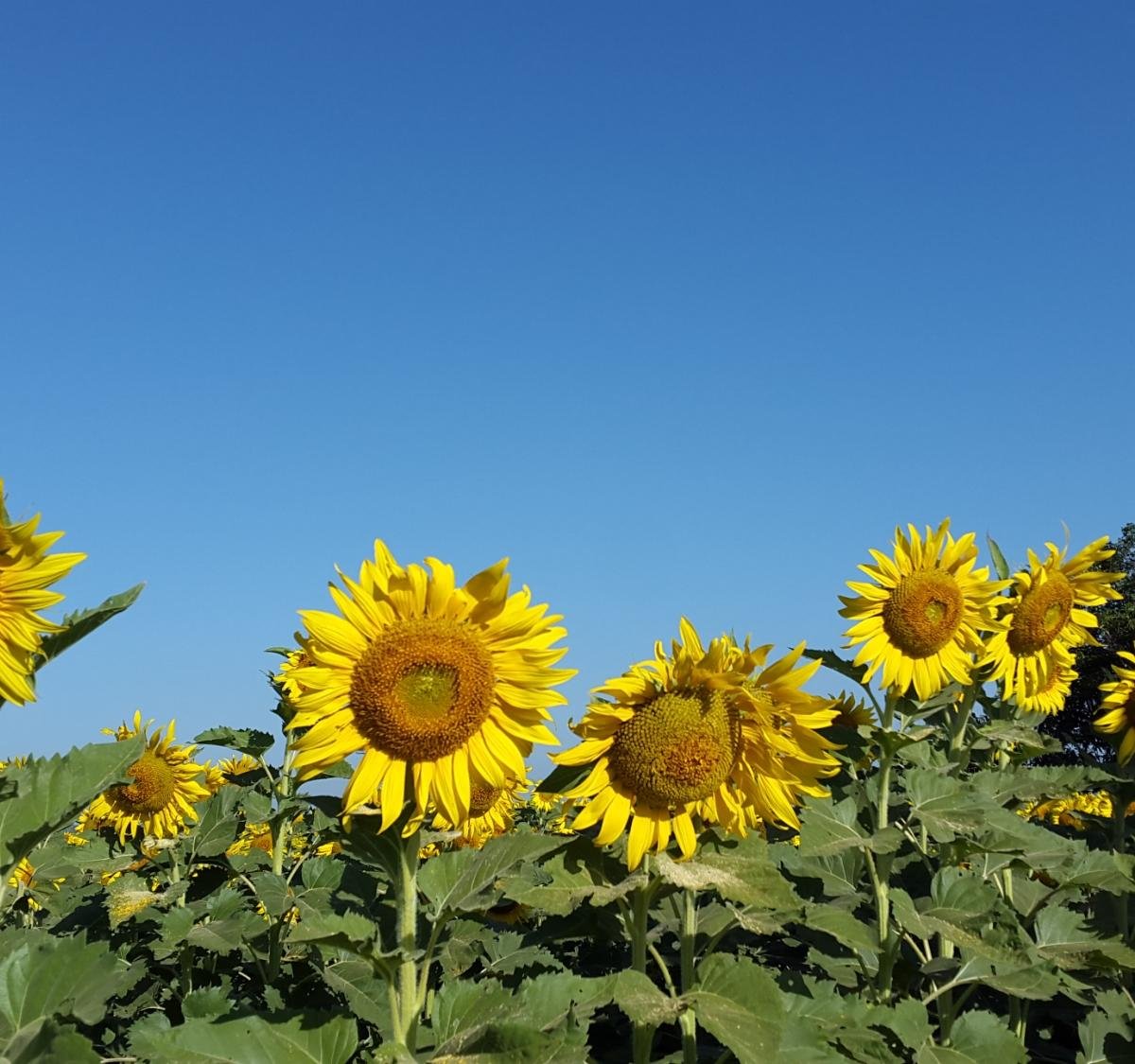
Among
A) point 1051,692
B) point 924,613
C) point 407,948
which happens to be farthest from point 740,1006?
point 1051,692

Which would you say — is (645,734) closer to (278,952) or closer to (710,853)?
(710,853)

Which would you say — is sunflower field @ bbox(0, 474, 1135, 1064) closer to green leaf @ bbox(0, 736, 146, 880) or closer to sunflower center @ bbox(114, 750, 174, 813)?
green leaf @ bbox(0, 736, 146, 880)

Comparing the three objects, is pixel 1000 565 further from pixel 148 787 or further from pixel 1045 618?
pixel 148 787

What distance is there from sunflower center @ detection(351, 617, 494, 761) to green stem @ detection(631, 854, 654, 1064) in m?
0.71

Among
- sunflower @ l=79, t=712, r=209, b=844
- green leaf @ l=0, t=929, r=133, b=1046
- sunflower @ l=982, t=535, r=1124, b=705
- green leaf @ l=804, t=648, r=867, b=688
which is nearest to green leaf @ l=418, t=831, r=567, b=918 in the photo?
green leaf @ l=0, t=929, r=133, b=1046

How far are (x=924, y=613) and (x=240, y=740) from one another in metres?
3.75

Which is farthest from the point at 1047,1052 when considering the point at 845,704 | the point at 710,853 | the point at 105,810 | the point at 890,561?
the point at 105,810

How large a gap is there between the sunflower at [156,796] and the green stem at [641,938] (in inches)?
164

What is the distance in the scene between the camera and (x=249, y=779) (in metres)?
6.36

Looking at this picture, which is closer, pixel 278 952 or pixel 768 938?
pixel 278 952

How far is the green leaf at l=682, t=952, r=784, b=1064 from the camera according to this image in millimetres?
2957

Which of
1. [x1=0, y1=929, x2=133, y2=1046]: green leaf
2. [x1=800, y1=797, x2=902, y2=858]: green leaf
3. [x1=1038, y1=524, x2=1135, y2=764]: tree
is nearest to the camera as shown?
[x1=0, y1=929, x2=133, y2=1046]: green leaf

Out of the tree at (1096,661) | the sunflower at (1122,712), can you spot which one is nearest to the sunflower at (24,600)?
the sunflower at (1122,712)

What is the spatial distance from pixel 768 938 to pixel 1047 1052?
1.56m
